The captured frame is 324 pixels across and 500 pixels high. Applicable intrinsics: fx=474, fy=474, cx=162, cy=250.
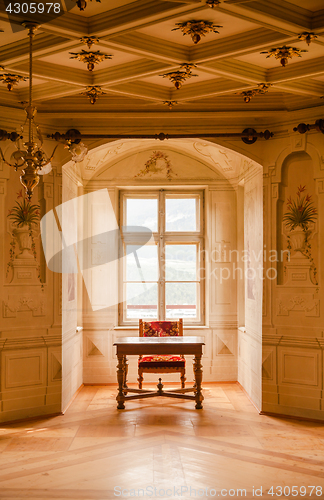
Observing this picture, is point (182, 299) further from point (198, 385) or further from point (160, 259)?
point (198, 385)

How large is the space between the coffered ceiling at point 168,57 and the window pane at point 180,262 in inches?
101

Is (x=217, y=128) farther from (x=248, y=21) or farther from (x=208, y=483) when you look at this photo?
(x=208, y=483)

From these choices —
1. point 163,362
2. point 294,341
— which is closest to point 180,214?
point 163,362

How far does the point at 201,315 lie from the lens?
7.45 m

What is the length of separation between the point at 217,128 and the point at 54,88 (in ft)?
6.55

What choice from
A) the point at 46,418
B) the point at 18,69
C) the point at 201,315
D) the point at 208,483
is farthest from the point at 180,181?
the point at 208,483

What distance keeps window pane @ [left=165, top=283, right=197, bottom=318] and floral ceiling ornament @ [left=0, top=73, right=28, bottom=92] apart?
12.7ft

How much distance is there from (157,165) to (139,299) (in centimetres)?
211

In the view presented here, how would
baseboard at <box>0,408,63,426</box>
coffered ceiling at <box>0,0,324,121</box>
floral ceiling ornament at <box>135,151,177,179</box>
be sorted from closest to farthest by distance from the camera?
coffered ceiling at <box>0,0,324,121</box>, baseboard at <box>0,408,63,426</box>, floral ceiling ornament at <box>135,151,177,179</box>

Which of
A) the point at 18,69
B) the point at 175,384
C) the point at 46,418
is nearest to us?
the point at 18,69

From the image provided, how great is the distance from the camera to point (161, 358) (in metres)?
6.22

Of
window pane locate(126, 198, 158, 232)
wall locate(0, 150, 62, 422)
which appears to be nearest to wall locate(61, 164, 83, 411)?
wall locate(0, 150, 62, 422)

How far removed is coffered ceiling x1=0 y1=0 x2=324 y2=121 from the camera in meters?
3.43

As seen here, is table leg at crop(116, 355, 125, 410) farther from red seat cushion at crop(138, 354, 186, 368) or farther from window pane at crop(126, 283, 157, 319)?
window pane at crop(126, 283, 157, 319)
